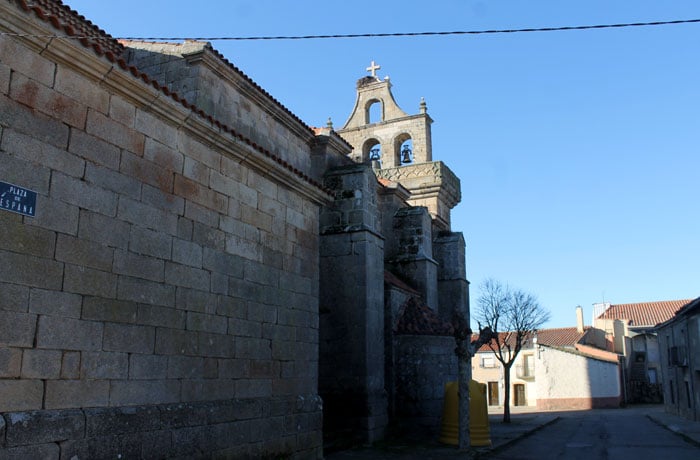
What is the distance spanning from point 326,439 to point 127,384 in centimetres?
571

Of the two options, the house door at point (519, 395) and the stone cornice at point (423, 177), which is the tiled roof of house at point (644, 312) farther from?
the stone cornice at point (423, 177)

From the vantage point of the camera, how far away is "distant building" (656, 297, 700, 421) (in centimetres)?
2222

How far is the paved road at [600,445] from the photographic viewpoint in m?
12.0

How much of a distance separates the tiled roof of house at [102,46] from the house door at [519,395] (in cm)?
3106

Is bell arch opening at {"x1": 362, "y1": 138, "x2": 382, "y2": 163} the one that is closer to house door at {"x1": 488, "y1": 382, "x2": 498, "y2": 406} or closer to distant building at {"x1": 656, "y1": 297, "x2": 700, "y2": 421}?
distant building at {"x1": 656, "y1": 297, "x2": 700, "y2": 421}

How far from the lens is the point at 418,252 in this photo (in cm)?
1630

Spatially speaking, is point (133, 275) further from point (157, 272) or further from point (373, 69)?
point (373, 69)

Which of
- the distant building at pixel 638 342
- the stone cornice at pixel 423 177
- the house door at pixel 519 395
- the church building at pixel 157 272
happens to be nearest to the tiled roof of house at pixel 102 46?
the church building at pixel 157 272

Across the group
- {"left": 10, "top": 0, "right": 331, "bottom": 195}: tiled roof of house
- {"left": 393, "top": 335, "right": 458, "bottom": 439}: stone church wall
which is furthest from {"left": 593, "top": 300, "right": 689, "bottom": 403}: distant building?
{"left": 10, "top": 0, "right": 331, "bottom": 195}: tiled roof of house

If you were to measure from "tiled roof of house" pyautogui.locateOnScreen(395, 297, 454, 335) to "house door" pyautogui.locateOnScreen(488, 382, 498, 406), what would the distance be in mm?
28608

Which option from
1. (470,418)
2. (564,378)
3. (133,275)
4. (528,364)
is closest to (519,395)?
(528,364)

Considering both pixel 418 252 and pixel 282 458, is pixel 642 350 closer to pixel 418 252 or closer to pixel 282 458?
pixel 418 252

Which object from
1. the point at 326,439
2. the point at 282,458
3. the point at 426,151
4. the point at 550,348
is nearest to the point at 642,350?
the point at 550,348

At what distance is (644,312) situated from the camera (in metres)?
47.0
